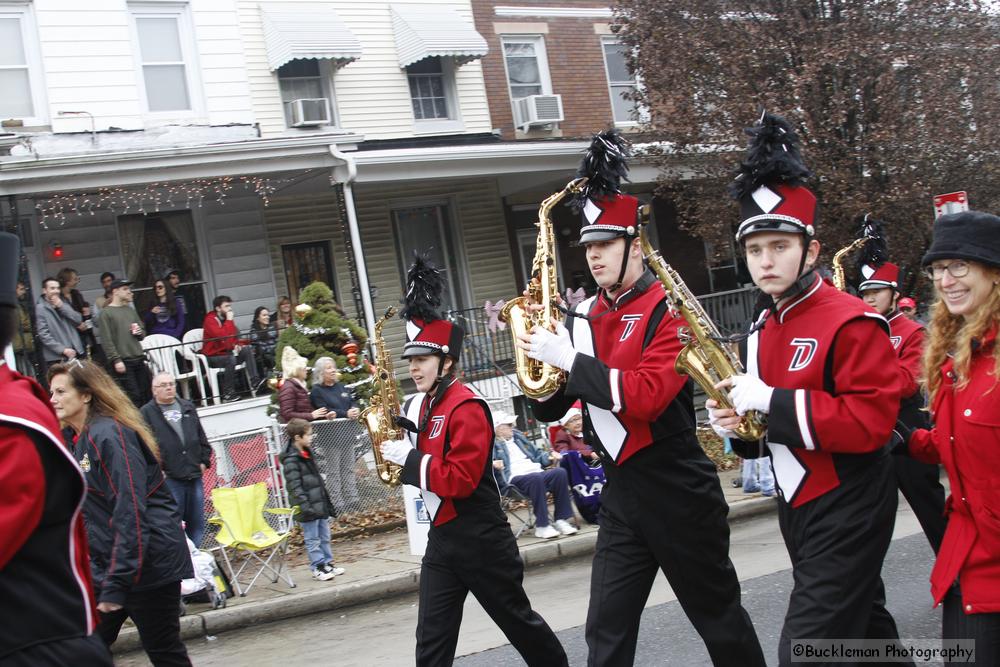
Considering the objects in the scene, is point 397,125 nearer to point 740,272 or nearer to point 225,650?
point 740,272

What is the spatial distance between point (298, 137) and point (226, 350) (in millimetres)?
3267

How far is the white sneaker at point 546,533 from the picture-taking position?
34.7 feet

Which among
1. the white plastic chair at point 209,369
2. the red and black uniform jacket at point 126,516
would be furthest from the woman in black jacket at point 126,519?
the white plastic chair at point 209,369

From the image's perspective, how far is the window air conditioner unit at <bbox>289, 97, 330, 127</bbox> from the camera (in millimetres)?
17016

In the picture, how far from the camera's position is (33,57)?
15.4m

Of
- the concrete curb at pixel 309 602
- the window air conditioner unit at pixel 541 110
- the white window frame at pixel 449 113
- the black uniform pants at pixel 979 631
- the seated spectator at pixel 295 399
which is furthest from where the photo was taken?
the window air conditioner unit at pixel 541 110

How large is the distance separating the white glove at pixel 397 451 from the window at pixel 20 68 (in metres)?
12.2

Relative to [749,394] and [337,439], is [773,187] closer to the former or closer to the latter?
[749,394]

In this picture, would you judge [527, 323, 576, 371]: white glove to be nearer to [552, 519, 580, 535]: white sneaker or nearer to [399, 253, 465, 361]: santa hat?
[399, 253, 465, 361]: santa hat

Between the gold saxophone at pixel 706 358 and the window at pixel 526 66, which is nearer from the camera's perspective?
the gold saxophone at pixel 706 358

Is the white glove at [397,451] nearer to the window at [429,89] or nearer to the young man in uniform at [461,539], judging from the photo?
the young man in uniform at [461,539]

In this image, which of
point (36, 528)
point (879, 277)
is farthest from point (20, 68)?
point (36, 528)

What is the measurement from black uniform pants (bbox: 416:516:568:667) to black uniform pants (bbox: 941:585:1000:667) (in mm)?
2046

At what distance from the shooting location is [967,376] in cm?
373
